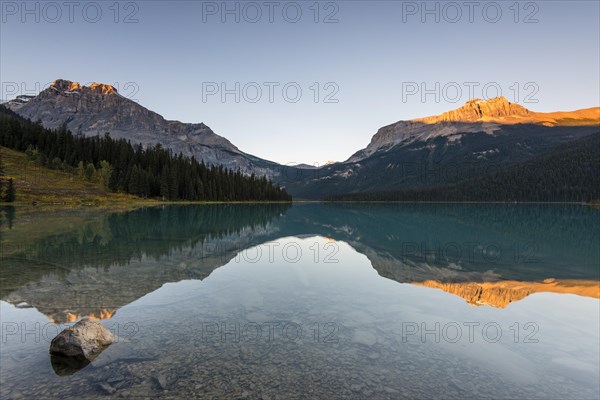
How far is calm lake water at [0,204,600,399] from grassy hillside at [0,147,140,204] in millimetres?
85205

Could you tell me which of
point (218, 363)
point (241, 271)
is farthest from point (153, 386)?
point (241, 271)

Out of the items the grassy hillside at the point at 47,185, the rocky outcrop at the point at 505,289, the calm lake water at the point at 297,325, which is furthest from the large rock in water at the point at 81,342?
the grassy hillside at the point at 47,185

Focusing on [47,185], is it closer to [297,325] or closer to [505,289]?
[297,325]

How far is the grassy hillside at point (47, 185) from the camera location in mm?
98500

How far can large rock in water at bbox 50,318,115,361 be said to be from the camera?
35.5 ft

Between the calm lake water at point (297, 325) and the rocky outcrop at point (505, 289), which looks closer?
the calm lake water at point (297, 325)

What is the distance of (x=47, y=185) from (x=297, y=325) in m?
126

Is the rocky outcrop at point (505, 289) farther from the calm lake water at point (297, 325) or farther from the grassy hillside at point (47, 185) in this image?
the grassy hillside at point (47, 185)

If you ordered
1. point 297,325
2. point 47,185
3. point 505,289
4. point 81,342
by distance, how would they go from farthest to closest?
point 47,185, point 505,289, point 297,325, point 81,342

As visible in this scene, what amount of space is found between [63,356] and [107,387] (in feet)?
9.31

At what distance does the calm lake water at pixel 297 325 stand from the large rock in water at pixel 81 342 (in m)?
0.38

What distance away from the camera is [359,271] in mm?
27828

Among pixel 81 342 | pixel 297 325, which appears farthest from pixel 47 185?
pixel 297 325

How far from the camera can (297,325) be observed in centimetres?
1479
